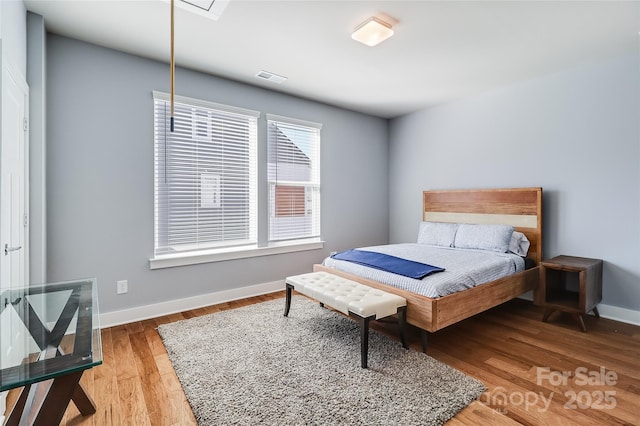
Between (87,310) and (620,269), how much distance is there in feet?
13.9

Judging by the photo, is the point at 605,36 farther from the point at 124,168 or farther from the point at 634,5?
the point at 124,168

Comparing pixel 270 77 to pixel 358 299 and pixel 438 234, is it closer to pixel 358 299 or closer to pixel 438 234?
pixel 358 299

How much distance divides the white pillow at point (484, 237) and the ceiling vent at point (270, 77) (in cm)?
275

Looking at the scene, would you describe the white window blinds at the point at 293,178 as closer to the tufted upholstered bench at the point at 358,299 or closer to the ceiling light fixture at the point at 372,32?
the tufted upholstered bench at the point at 358,299

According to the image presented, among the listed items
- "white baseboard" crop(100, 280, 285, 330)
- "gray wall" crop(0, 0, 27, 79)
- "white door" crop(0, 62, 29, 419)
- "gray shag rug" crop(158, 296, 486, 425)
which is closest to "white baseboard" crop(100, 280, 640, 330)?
"white baseboard" crop(100, 280, 285, 330)

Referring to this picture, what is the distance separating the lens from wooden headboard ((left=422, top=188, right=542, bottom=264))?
339cm

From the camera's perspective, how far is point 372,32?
2.42 meters

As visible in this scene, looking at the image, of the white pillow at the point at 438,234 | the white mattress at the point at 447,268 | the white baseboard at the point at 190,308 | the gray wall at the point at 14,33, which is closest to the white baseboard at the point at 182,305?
the white baseboard at the point at 190,308

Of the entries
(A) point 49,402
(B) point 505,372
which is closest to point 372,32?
(B) point 505,372

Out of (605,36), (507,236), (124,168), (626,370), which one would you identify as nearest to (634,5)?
(605,36)

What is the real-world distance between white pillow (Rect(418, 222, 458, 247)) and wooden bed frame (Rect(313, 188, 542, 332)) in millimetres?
265

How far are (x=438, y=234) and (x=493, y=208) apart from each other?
70 centimetres

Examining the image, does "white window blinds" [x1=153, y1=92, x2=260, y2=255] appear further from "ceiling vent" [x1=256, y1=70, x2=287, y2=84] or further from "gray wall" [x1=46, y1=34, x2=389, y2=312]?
"ceiling vent" [x1=256, y1=70, x2=287, y2=84]

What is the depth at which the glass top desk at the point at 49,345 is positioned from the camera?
94cm
